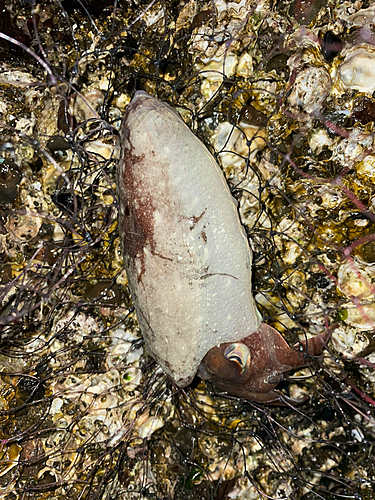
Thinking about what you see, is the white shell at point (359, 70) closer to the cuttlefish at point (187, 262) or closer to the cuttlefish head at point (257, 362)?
the cuttlefish at point (187, 262)

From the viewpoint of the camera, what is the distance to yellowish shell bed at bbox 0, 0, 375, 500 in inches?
96.5

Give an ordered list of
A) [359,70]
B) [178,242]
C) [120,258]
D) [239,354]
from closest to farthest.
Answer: [178,242] → [239,354] → [359,70] → [120,258]

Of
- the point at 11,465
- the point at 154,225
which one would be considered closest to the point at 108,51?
the point at 154,225

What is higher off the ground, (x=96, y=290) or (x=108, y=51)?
(x=108, y=51)

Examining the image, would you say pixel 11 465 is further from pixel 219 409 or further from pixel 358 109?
pixel 358 109

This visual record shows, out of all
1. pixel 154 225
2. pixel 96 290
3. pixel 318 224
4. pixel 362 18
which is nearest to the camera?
pixel 154 225

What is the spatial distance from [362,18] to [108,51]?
153 cm

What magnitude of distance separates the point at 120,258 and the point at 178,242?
0.72 m

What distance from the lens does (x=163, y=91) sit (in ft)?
8.55

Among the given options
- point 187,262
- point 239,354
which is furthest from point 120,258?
point 239,354

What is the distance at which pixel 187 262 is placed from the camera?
6.99 feet

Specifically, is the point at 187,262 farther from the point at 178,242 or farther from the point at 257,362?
the point at 257,362

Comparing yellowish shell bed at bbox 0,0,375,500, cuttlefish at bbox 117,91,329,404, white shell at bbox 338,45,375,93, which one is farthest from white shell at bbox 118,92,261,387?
white shell at bbox 338,45,375,93

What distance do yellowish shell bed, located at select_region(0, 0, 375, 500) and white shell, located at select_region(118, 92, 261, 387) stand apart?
1.22 feet
